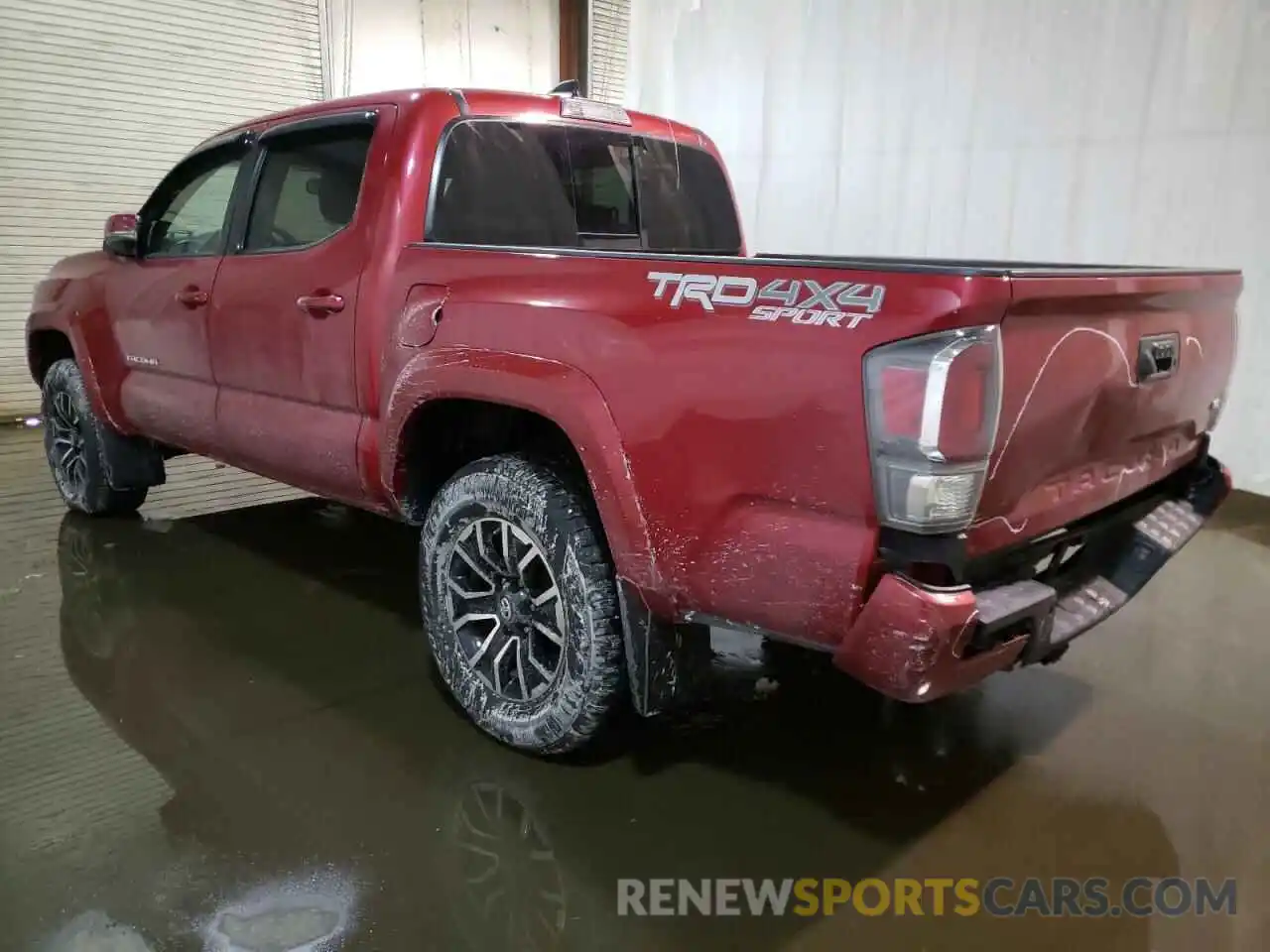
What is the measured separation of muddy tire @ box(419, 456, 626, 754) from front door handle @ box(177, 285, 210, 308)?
145 centimetres

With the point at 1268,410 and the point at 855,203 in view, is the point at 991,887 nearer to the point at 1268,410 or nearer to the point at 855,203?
the point at 1268,410

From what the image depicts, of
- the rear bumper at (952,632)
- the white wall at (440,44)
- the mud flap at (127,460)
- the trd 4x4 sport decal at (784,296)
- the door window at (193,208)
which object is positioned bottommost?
the mud flap at (127,460)

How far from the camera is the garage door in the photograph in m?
6.67

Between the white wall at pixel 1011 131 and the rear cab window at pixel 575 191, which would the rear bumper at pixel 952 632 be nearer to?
the rear cab window at pixel 575 191

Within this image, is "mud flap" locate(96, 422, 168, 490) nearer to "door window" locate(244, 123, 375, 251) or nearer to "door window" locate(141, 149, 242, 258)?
"door window" locate(141, 149, 242, 258)

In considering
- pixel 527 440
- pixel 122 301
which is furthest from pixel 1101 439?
pixel 122 301

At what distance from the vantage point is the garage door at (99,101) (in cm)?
667

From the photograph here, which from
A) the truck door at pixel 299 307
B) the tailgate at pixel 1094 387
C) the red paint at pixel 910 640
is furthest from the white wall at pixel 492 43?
the red paint at pixel 910 640

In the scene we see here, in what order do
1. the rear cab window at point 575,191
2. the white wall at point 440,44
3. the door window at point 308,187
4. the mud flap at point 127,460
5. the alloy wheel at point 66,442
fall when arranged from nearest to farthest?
1. the rear cab window at point 575,191
2. the door window at point 308,187
3. the mud flap at point 127,460
4. the alloy wheel at point 66,442
5. the white wall at point 440,44

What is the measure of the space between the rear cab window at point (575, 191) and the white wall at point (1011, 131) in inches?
115

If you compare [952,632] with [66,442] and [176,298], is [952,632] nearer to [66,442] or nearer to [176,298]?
[176,298]

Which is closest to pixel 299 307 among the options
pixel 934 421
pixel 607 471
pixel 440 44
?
pixel 607 471

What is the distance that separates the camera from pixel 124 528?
4.28 metres

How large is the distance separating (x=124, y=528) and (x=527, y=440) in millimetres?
2743
